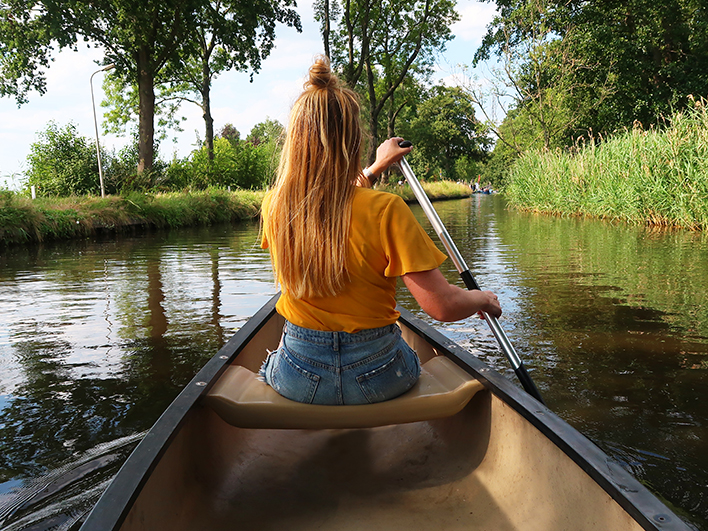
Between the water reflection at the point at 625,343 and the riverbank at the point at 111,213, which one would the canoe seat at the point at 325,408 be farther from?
the riverbank at the point at 111,213

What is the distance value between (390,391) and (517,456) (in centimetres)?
45

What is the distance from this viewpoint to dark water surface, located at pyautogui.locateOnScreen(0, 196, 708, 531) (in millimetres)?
2482

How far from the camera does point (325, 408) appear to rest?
182 centimetres

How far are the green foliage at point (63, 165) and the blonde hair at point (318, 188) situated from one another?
1646 cm

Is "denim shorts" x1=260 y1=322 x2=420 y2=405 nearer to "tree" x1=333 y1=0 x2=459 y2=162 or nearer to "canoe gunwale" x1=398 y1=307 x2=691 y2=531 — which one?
"canoe gunwale" x1=398 y1=307 x2=691 y2=531

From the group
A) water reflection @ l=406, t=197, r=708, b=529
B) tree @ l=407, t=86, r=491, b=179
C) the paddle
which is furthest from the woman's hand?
tree @ l=407, t=86, r=491, b=179

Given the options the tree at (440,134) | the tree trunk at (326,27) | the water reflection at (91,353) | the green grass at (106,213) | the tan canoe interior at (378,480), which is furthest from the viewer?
the tree at (440,134)

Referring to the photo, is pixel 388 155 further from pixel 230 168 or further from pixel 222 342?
pixel 230 168

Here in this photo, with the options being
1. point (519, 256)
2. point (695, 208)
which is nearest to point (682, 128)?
point (695, 208)

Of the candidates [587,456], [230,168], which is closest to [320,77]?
[587,456]

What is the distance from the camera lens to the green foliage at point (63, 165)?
18.3 m

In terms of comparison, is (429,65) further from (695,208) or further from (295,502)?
(295,502)

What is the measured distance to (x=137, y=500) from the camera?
131 cm

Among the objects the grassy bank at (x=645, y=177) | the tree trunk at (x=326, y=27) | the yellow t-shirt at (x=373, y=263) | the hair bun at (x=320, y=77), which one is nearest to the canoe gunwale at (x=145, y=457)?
the yellow t-shirt at (x=373, y=263)
